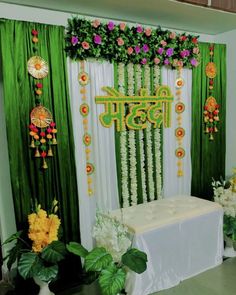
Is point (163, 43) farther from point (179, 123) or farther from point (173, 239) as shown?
point (173, 239)

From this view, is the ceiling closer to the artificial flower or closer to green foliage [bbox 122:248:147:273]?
the artificial flower

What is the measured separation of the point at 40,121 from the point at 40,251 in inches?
38.2

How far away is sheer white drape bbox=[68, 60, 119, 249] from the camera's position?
262cm

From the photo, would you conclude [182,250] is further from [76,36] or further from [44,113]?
[76,36]

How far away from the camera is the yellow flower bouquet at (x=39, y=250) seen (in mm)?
2037

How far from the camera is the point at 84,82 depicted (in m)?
2.61

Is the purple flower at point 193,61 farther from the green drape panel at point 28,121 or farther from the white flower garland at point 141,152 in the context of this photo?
the green drape panel at point 28,121

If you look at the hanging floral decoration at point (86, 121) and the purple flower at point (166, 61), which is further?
the purple flower at point (166, 61)

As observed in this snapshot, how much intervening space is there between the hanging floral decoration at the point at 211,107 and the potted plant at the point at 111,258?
1708mm

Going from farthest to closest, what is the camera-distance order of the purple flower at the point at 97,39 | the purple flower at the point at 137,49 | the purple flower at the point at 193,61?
the purple flower at the point at 193,61 → the purple flower at the point at 137,49 → the purple flower at the point at 97,39

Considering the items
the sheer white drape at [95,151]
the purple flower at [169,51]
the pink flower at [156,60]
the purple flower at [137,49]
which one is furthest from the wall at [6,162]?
the purple flower at [169,51]

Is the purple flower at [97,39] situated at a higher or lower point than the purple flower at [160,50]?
higher

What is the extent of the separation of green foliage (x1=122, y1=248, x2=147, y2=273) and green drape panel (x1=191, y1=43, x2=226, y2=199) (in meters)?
1.53

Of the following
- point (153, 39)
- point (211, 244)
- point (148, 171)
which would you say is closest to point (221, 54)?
point (153, 39)
